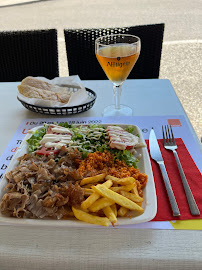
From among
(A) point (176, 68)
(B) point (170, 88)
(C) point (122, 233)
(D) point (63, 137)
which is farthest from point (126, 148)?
(A) point (176, 68)

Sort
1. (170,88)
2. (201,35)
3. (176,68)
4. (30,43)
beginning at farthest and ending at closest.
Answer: (201,35) < (176,68) < (30,43) < (170,88)

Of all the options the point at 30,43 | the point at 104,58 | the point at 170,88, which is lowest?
the point at 170,88

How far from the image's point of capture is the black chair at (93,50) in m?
1.83

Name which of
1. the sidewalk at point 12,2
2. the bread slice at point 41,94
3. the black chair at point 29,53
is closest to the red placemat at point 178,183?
the bread slice at point 41,94

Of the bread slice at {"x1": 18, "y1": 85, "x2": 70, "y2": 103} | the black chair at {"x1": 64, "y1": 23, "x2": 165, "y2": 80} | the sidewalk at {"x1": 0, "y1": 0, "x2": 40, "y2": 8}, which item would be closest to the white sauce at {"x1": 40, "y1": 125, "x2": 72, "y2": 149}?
the bread slice at {"x1": 18, "y1": 85, "x2": 70, "y2": 103}

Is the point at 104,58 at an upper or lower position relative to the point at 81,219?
upper

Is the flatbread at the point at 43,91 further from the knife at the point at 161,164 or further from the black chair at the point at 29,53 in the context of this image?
the black chair at the point at 29,53

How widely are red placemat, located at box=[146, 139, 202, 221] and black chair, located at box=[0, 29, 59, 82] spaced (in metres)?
1.16

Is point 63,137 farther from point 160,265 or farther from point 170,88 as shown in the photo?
point 170,88

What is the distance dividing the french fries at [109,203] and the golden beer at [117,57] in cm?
57

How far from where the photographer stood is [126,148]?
95 centimetres

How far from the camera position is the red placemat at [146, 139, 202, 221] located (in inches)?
29.2

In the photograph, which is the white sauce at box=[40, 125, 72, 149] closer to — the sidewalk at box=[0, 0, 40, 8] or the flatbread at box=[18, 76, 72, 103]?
the flatbread at box=[18, 76, 72, 103]

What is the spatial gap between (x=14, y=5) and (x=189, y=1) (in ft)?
14.2
